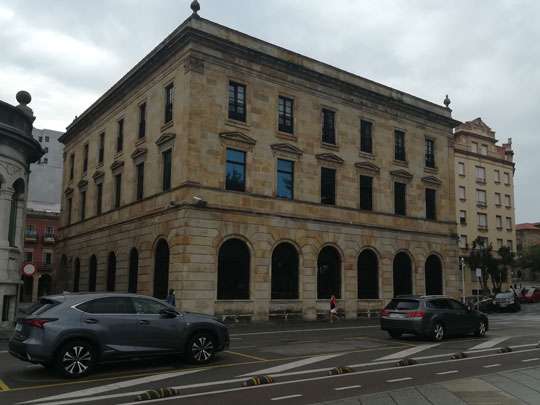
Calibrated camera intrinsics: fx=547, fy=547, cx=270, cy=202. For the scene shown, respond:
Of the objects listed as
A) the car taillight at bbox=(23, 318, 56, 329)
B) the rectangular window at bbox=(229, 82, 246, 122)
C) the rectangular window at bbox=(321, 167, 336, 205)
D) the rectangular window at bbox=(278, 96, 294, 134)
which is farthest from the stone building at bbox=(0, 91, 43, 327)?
Answer: the rectangular window at bbox=(321, 167, 336, 205)

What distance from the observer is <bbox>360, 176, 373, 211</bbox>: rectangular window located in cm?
3297

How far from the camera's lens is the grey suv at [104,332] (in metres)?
10.5

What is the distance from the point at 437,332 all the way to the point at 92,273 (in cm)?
2466

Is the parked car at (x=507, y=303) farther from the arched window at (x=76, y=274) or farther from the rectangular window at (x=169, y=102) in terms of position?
the arched window at (x=76, y=274)

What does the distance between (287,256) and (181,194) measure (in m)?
6.78

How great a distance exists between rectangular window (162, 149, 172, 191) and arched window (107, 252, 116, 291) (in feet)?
24.1

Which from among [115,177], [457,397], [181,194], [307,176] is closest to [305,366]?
[457,397]

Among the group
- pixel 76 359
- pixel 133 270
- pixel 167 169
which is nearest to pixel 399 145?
pixel 167 169

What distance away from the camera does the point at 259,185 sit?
28203 millimetres

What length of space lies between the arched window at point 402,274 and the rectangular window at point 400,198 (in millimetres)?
2746

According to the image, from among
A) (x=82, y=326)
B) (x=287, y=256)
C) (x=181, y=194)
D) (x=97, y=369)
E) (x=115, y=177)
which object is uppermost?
(x=115, y=177)

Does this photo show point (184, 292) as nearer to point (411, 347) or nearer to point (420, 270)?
point (411, 347)

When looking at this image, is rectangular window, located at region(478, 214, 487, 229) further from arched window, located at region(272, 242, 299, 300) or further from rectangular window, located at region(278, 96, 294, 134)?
arched window, located at region(272, 242, 299, 300)

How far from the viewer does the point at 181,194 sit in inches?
1018
